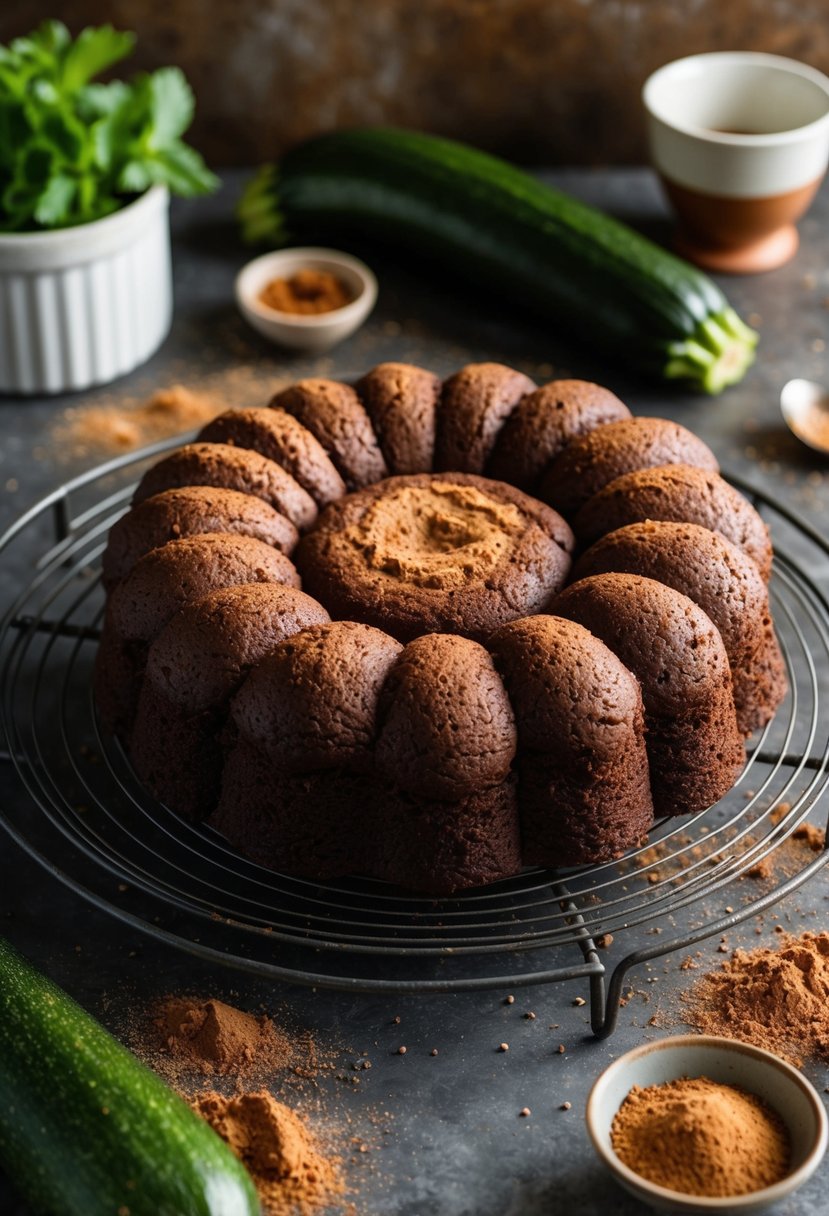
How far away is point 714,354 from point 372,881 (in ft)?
6.35

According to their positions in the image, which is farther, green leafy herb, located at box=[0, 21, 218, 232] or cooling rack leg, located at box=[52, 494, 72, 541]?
green leafy herb, located at box=[0, 21, 218, 232]

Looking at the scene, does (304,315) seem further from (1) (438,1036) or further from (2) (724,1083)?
(2) (724,1083)

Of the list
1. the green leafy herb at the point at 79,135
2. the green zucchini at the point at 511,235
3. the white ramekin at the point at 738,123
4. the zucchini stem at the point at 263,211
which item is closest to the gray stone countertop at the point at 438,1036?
the green zucchini at the point at 511,235

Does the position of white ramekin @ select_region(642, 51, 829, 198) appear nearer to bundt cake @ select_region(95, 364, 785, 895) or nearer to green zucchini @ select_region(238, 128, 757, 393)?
green zucchini @ select_region(238, 128, 757, 393)

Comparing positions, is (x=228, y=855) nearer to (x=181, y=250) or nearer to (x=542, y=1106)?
(x=542, y=1106)

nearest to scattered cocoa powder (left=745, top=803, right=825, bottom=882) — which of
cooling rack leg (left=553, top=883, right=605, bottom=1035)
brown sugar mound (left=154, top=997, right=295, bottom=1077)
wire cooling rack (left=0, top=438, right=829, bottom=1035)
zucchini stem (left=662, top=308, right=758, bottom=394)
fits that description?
wire cooling rack (left=0, top=438, right=829, bottom=1035)

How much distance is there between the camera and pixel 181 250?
4.59 meters

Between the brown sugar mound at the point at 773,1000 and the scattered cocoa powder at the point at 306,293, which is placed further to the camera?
the scattered cocoa powder at the point at 306,293

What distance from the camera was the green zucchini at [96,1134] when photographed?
196cm

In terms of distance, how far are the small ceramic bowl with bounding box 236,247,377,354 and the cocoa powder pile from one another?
2.45m

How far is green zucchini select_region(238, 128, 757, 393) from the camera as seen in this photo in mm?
3963

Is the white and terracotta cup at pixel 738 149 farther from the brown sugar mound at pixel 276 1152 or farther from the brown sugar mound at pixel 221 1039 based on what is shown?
the brown sugar mound at pixel 276 1152

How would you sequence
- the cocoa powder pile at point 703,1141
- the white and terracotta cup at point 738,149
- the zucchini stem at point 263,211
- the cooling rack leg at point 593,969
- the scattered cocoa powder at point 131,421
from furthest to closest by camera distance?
the zucchini stem at point 263,211 < the white and terracotta cup at point 738,149 < the scattered cocoa powder at point 131,421 < the cooling rack leg at point 593,969 < the cocoa powder pile at point 703,1141

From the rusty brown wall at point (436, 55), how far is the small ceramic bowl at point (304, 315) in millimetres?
680
